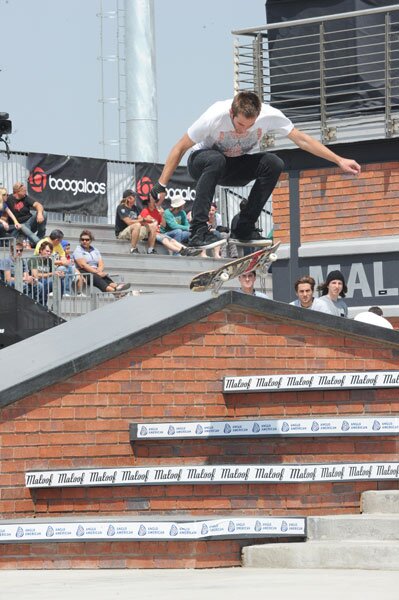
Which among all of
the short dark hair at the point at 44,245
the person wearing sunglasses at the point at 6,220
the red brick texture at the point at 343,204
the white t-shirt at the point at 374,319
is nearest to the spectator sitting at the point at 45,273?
the short dark hair at the point at 44,245

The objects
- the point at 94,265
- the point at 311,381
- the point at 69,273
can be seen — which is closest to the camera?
the point at 311,381

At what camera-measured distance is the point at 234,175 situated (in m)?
11.3

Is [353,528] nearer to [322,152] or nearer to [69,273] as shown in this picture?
[322,152]

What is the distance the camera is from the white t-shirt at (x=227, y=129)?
1063cm

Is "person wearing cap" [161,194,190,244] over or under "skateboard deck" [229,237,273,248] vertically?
over

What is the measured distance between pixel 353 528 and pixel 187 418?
1.74m

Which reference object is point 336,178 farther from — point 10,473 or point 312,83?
point 10,473

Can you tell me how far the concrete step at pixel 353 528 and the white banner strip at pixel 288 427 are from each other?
3.15 feet

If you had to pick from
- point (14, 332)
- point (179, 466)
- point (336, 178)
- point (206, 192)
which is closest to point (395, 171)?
point (336, 178)

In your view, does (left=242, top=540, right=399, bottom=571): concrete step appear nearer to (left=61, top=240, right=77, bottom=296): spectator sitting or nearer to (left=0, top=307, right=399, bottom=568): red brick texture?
(left=0, top=307, right=399, bottom=568): red brick texture

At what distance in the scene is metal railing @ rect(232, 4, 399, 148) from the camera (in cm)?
1695
